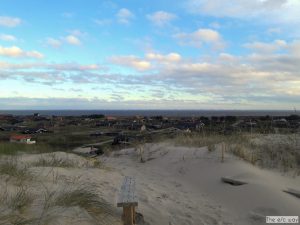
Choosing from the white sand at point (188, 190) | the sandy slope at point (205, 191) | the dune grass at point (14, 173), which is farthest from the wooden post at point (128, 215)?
the dune grass at point (14, 173)

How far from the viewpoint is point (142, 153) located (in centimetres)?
1792

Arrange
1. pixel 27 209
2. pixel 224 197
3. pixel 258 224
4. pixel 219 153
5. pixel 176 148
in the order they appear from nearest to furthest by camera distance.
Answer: pixel 27 209, pixel 258 224, pixel 224 197, pixel 219 153, pixel 176 148

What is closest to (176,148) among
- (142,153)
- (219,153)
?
(142,153)

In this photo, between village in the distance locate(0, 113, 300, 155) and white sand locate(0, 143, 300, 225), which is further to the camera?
village in the distance locate(0, 113, 300, 155)

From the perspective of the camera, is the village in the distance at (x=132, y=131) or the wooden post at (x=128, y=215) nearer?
the wooden post at (x=128, y=215)

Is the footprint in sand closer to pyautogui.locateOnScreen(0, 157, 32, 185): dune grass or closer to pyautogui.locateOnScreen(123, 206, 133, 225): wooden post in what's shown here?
pyautogui.locateOnScreen(123, 206, 133, 225): wooden post

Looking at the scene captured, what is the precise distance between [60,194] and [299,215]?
4.67 metres

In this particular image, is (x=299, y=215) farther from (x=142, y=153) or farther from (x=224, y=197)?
(x=142, y=153)

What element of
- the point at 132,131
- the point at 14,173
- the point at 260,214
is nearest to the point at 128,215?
the point at 14,173

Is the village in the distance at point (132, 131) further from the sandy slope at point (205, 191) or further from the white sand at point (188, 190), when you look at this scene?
the white sand at point (188, 190)

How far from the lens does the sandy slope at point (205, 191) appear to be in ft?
27.1

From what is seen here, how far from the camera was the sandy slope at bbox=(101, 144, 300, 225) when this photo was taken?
8258 mm

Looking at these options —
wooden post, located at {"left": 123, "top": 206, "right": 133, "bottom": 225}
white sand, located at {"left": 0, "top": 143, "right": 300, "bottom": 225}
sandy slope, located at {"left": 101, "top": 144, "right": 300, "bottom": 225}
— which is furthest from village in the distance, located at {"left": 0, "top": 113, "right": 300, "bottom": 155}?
wooden post, located at {"left": 123, "top": 206, "right": 133, "bottom": 225}

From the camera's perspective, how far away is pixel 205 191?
11.0 m
